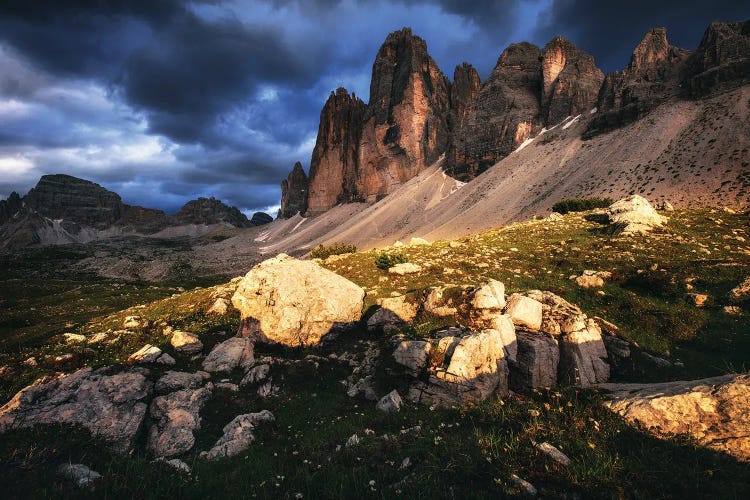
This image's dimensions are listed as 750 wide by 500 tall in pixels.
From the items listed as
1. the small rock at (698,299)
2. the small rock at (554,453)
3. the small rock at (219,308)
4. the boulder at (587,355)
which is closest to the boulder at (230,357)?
the small rock at (219,308)

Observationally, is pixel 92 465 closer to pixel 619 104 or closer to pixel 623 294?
pixel 623 294

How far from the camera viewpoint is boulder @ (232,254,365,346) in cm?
1445

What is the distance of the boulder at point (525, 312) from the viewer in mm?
12023

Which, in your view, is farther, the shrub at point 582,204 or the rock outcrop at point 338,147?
the rock outcrop at point 338,147

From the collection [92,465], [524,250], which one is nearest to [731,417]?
[92,465]

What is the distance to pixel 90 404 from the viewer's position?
8.95 meters

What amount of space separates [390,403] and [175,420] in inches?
238

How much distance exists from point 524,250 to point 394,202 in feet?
354

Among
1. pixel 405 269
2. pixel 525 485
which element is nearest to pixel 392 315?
pixel 405 269

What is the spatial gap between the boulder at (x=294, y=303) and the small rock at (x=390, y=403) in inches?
230

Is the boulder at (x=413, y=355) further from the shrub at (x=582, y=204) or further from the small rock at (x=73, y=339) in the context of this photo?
the shrub at (x=582, y=204)

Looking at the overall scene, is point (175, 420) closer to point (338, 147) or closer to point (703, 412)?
point (703, 412)

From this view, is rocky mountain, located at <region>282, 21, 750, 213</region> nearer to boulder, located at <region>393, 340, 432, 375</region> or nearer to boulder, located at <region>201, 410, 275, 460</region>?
boulder, located at <region>393, 340, 432, 375</region>

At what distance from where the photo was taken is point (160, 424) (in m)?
8.99
